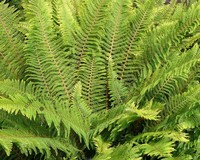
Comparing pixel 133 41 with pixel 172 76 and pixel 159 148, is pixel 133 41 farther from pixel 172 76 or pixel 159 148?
pixel 159 148

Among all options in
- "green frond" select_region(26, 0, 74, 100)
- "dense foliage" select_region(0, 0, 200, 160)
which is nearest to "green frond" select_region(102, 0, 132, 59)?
"dense foliage" select_region(0, 0, 200, 160)

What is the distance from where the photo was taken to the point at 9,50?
8.63 feet

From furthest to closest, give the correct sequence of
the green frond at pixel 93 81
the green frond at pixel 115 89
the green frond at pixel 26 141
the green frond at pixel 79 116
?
the green frond at pixel 93 81, the green frond at pixel 115 89, the green frond at pixel 79 116, the green frond at pixel 26 141

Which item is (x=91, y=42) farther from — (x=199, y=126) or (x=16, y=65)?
(x=199, y=126)

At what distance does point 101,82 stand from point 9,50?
0.65 m

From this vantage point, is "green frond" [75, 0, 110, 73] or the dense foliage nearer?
the dense foliage

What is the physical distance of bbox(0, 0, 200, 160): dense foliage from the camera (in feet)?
7.30

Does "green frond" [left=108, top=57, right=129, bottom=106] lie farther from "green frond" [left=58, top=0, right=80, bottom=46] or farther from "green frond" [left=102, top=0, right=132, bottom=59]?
"green frond" [left=58, top=0, right=80, bottom=46]

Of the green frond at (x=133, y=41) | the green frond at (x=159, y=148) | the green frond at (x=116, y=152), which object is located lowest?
the green frond at (x=159, y=148)

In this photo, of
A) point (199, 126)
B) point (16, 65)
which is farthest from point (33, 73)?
point (199, 126)

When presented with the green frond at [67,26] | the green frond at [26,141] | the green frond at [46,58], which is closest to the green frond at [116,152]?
the green frond at [26,141]

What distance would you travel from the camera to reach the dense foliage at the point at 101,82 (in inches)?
87.6

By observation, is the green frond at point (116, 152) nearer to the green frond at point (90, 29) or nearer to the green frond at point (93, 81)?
the green frond at point (93, 81)

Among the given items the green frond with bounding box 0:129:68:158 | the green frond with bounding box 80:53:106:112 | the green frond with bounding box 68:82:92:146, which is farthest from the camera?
the green frond with bounding box 80:53:106:112
